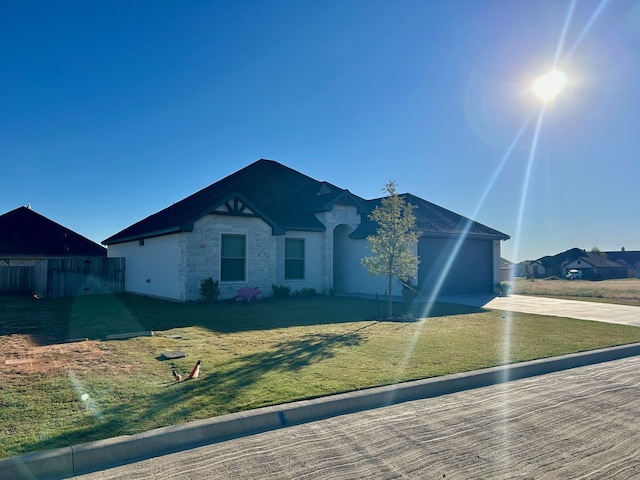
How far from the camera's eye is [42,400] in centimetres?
504

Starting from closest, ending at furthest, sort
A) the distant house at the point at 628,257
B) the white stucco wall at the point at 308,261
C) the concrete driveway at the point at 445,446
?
the concrete driveway at the point at 445,446
the white stucco wall at the point at 308,261
the distant house at the point at 628,257

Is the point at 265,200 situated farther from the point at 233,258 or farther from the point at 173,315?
the point at 173,315

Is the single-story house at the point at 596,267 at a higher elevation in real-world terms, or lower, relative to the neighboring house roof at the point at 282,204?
lower

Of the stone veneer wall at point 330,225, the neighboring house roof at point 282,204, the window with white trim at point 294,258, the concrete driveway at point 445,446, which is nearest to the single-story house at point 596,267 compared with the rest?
the neighboring house roof at point 282,204

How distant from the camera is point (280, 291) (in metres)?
17.9

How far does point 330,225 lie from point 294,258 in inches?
96.6

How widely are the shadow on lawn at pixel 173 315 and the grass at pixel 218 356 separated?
0.05 meters

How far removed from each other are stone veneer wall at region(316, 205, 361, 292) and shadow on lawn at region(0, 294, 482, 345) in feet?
9.30

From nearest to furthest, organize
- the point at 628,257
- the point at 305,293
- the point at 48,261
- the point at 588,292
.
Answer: the point at 48,261
the point at 305,293
the point at 588,292
the point at 628,257

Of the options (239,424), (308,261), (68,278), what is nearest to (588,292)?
(308,261)

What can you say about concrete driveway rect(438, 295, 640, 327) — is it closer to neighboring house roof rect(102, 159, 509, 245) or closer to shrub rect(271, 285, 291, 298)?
neighboring house roof rect(102, 159, 509, 245)

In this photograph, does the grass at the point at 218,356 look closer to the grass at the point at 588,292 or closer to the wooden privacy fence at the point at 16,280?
the wooden privacy fence at the point at 16,280

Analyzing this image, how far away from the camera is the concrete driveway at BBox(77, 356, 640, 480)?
142 inches

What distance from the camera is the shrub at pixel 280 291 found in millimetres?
17797
